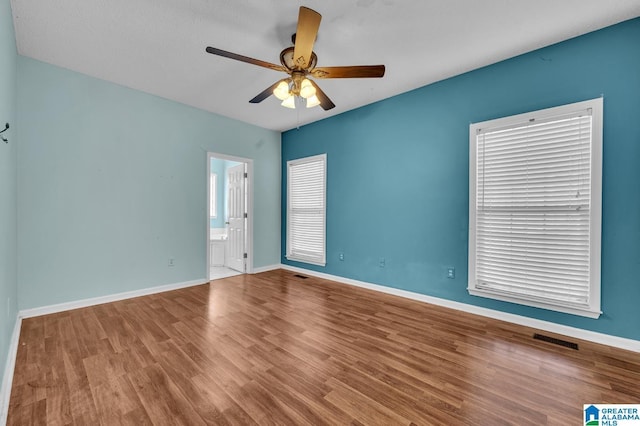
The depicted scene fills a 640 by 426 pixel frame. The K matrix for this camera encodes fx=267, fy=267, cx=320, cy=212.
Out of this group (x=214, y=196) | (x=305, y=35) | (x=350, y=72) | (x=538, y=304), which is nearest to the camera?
(x=305, y=35)

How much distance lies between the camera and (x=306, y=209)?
5.25m

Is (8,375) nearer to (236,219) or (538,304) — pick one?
(236,219)

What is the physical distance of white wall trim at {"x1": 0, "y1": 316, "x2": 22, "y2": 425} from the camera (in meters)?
1.58

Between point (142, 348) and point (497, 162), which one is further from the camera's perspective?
point (497, 162)

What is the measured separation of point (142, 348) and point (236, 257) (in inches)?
124

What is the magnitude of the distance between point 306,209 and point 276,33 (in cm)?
319

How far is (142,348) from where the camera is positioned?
235 cm

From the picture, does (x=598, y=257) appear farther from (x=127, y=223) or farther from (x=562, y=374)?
(x=127, y=223)

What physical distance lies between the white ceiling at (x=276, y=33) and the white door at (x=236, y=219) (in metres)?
2.19

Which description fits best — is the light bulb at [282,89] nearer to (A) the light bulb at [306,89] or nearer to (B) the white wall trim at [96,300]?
(A) the light bulb at [306,89]

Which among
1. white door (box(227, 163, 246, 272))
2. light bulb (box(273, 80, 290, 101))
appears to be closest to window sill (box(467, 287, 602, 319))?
light bulb (box(273, 80, 290, 101))

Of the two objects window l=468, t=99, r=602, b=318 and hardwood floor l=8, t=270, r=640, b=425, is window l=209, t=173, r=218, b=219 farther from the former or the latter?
window l=468, t=99, r=602, b=318

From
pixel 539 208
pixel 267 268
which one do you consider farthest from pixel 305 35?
pixel 267 268

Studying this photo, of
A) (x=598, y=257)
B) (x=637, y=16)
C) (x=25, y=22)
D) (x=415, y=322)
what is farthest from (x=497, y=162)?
(x=25, y=22)
